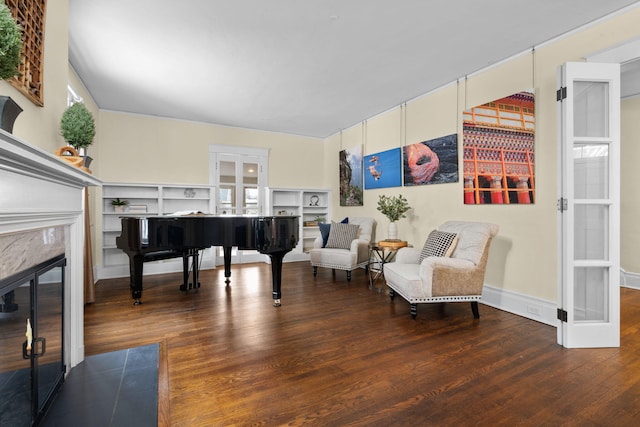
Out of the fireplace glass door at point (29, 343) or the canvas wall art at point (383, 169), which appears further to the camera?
the canvas wall art at point (383, 169)

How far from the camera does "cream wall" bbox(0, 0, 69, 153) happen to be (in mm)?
1561

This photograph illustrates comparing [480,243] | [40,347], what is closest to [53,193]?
[40,347]

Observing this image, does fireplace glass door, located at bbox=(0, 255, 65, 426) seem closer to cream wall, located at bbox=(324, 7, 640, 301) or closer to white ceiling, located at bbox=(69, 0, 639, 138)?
white ceiling, located at bbox=(69, 0, 639, 138)

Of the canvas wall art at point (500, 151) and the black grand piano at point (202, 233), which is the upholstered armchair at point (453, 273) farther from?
the black grand piano at point (202, 233)

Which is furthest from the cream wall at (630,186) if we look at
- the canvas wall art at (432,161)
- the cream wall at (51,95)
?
the cream wall at (51,95)

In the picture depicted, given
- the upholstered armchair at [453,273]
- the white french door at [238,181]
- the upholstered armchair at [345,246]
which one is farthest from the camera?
the white french door at [238,181]

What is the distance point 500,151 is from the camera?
3.24 meters

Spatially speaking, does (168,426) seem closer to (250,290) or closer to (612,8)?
(250,290)

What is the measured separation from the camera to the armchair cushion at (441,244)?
10.2 feet

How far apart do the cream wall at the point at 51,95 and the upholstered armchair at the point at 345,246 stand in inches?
134

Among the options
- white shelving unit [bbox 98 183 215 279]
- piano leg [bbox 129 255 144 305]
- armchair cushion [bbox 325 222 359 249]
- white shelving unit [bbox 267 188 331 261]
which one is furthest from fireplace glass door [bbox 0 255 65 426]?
white shelving unit [bbox 267 188 331 261]

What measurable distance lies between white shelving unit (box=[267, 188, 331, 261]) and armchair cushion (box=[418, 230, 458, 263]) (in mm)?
3262

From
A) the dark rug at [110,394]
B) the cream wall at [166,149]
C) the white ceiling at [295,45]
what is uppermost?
the white ceiling at [295,45]

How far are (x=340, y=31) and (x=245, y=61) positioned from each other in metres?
1.16
